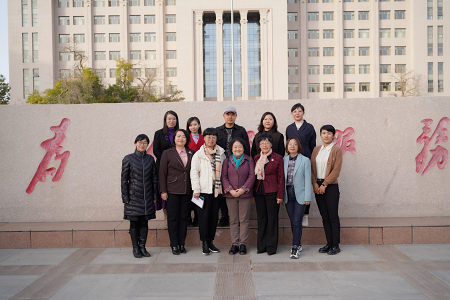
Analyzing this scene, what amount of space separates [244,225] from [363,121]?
240 centimetres

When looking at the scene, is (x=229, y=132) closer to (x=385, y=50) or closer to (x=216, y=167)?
(x=216, y=167)

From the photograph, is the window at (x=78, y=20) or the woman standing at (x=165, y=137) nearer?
the woman standing at (x=165, y=137)

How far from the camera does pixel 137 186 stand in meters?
3.86

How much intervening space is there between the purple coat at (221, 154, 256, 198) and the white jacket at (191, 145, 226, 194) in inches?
6.3

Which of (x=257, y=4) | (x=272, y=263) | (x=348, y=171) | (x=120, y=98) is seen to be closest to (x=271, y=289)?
(x=272, y=263)

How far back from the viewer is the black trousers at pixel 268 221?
3879 millimetres

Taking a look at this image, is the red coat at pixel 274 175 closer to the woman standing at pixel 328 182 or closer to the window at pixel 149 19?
the woman standing at pixel 328 182

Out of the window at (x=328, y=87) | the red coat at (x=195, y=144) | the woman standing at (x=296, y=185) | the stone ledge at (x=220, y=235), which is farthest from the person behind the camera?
the window at (x=328, y=87)

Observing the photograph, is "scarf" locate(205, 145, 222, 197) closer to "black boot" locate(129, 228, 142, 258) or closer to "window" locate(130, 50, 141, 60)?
"black boot" locate(129, 228, 142, 258)

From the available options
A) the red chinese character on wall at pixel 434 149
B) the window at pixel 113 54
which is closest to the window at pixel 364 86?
the window at pixel 113 54

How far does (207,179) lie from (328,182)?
4.35 feet

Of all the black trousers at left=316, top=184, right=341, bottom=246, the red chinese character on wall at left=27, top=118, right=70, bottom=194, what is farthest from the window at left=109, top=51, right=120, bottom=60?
the black trousers at left=316, top=184, right=341, bottom=246

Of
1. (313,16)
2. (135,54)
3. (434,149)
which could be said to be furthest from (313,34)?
(434,149)

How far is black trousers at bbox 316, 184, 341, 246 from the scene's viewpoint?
153 inches
